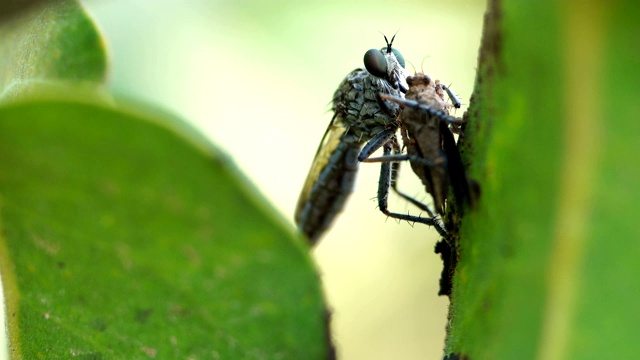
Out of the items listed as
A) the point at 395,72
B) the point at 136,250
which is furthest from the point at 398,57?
the point at 136,250

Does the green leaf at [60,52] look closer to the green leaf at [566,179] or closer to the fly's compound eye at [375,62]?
the green leaf at [566,179]

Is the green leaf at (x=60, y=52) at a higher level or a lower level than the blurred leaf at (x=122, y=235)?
higher

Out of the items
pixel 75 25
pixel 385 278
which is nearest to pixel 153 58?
pixel 385 278

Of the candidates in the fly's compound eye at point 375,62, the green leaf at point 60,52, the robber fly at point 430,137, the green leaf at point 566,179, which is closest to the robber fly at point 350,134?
the fly's compound eye at point 375,62

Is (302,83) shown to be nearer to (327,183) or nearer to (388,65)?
(388,65)

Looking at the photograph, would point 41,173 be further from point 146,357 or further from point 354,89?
point 354,89

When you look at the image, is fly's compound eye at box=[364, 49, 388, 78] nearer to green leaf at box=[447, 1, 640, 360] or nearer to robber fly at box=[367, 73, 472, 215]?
robber fly at box=[367, 73, 472, 215]
